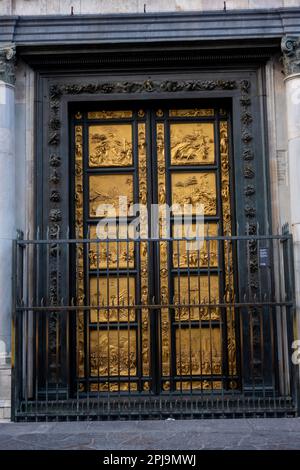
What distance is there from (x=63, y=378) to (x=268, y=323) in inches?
114

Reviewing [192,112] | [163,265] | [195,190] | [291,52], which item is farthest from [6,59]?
[291,52]

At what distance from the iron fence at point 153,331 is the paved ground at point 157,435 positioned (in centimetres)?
24

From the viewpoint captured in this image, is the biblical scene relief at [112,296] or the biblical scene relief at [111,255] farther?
the biblical scene relief at [111,255]

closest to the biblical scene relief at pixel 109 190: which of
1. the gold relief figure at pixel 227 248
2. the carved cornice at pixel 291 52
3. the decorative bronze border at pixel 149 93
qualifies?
the decorative bronze border at pixel 149 93

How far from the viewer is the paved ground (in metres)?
6.72

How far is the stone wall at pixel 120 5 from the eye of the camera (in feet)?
28.7

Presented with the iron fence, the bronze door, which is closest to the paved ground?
the iron fence

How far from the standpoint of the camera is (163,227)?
8.98 metres

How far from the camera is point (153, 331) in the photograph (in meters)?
8.68

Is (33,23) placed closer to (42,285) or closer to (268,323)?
(42,285)

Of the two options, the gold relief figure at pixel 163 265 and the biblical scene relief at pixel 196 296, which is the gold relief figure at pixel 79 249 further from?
the biblical scene relief at pixel 196 296

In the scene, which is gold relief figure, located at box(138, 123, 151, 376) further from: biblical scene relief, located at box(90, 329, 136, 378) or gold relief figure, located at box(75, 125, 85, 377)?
gold relief figure, located at box(75, 125, 85, 377)

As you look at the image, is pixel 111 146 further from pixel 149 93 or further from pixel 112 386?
pixel 112 386

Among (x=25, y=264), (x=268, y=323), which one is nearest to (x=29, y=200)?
(x=25, y=264)
